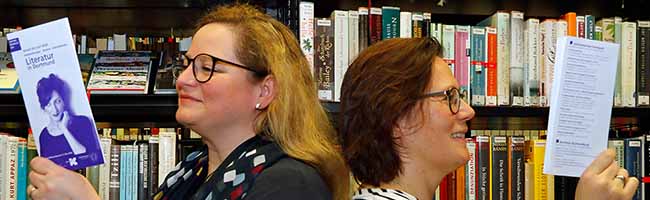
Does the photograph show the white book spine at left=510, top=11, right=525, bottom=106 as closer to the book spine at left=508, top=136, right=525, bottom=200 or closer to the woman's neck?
the book spine at left=508, top=136, right=525, bottom=200

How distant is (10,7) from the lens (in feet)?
8.09

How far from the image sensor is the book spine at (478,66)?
2.39 m

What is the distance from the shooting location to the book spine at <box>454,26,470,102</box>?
2385 mm

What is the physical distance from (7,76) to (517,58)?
4.16 ft

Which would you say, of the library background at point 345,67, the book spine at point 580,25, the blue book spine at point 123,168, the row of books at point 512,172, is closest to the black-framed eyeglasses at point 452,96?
the library background at point 345,67

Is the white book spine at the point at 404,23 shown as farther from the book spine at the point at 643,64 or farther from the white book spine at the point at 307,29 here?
the book spine at the point at 643,64

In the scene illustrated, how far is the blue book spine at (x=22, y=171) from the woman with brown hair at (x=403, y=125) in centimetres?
90

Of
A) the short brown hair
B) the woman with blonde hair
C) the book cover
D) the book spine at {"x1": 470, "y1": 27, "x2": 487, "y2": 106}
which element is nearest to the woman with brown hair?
the short brown hair

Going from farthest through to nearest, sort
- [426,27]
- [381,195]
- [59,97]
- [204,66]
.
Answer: [426,27]
[381,195]
[204,66]
[59,97]

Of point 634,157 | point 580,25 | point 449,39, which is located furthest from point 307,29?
point 634,157

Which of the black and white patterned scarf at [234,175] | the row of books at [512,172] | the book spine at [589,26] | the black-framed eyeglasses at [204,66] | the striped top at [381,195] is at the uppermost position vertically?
the book spine at [589,26]

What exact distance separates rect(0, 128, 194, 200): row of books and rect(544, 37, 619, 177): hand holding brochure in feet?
3.31

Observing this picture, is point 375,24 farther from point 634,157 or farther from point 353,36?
point 634,157

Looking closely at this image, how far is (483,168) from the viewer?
2.44m
